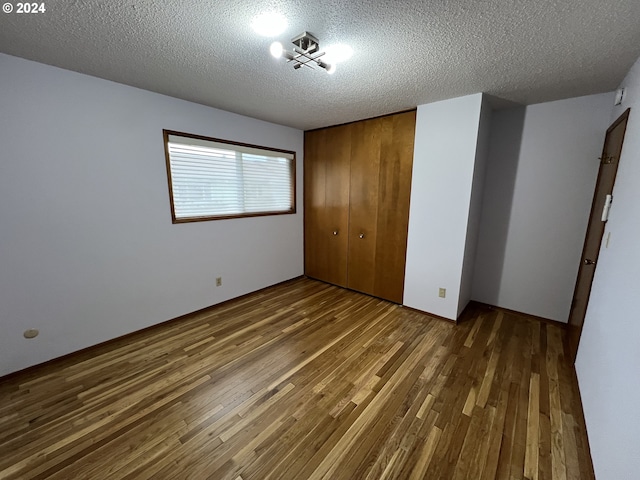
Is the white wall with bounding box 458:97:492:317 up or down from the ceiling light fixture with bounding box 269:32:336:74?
down

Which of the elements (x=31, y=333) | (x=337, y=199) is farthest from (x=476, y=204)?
(x=31, y=333)

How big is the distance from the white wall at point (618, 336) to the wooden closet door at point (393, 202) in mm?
1627

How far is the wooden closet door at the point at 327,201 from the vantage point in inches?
141

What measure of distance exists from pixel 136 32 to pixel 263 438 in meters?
2.54

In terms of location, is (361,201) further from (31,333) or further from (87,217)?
(31,333)

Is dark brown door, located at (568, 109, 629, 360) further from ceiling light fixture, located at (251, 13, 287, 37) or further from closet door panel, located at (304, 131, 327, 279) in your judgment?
closet door panel, located at (304, 131, 327, 279)

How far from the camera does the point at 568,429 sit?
157cm

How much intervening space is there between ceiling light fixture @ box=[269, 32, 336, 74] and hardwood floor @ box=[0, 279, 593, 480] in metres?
2.30

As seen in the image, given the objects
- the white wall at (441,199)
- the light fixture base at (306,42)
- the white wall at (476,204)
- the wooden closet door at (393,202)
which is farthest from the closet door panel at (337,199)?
the light fixture base at (306,42)

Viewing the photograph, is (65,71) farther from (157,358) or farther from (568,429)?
(568,429)

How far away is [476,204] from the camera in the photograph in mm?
2832

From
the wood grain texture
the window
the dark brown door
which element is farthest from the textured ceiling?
the wood grain texture

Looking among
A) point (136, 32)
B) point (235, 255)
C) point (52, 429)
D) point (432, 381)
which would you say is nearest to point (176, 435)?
point (52, 429)

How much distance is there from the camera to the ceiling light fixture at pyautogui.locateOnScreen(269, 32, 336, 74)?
1505mm
